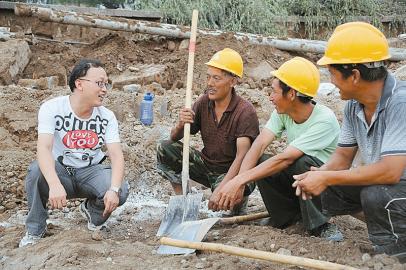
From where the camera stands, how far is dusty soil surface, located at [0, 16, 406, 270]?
11.8 ft

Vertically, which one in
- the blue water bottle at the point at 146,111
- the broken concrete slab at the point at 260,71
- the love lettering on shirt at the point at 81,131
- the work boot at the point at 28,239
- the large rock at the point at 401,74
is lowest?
the work boot at the point at 28,239

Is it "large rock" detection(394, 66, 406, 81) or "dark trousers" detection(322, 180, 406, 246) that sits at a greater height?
"large rock" detection(394, 66, 406, 81)

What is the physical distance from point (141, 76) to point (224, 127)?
3.74 meters

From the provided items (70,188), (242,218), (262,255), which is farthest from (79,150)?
(262,255)

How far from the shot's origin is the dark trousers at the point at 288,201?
4027 mm

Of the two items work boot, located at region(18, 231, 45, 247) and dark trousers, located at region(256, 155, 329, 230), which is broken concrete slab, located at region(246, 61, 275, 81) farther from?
work boot, located at region(18, 231, 45, 247)

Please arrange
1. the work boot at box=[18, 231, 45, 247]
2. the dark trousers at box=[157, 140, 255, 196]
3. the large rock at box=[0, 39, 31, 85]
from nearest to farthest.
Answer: the work boot at box=[18, 231, 45, 247], the dark trousers at box=[157, 140, 255, 196], the large rock at box=[0, 39, 31, 85]

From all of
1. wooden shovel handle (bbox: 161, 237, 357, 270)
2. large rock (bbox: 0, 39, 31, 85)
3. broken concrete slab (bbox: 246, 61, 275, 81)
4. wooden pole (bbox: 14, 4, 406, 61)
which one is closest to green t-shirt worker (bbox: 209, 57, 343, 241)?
wooden shovel handle (bbox: 161, 237, 357, 270)

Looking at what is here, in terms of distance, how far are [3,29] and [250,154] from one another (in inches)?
221

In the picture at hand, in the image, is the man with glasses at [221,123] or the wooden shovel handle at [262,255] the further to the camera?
the man with glasses at [221,123]

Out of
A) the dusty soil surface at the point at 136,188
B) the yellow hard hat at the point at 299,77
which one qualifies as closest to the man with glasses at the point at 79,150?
the dusty soil surface at the point at 136,188

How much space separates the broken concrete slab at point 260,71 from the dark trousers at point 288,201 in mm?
4384

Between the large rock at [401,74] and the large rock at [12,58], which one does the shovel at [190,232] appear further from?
the large rock at [12,58]

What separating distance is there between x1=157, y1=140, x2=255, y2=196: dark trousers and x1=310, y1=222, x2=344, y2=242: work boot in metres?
0.96
